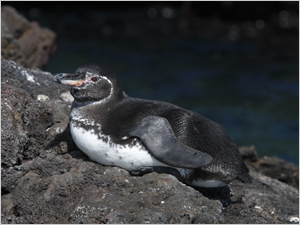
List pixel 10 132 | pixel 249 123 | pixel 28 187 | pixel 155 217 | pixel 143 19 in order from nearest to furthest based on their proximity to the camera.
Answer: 1. pixel 155 217
2. pixel 28 187
3. pixel 10 132
4. pixel 249 123
5. pixel 143 19

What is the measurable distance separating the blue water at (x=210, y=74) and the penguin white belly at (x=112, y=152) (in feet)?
20.6

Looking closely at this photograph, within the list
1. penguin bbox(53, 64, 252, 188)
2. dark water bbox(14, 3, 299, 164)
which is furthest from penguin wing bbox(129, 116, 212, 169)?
dark water bbox(14, 3, 299, 164)

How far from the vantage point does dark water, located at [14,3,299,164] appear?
34.7 feet

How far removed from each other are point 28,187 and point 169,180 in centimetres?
123

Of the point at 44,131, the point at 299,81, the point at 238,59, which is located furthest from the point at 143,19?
the point at 44,131

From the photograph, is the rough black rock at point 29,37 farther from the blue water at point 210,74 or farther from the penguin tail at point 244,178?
the penguin tail at point 244,178

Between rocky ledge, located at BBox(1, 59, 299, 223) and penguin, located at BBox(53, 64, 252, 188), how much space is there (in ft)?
0.52

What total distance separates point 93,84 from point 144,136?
75cm

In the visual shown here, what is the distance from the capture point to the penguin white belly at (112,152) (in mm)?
3910

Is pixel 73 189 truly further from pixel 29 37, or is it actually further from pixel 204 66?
pixel 204 66

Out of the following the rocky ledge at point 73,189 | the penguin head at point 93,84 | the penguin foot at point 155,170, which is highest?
the penguin head at point 93,84

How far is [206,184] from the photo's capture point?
165 inches

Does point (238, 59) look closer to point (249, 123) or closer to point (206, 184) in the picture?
point (249, 123)

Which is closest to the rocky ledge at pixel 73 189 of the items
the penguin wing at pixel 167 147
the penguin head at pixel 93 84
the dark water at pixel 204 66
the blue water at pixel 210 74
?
the penguin wing at pixel 167 147
